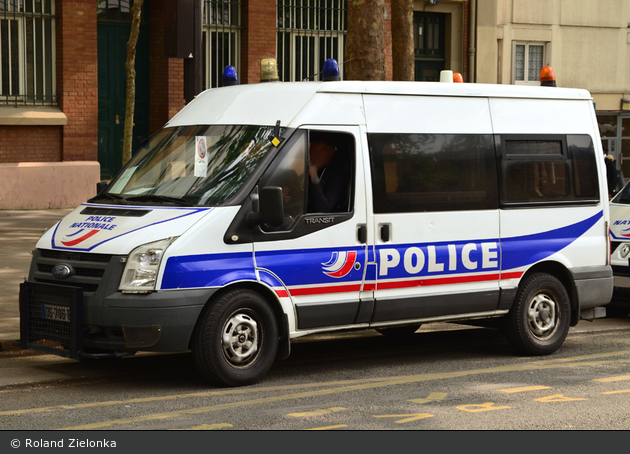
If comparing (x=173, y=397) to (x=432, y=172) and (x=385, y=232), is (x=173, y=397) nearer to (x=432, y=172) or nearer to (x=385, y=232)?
(x=385, y=232)

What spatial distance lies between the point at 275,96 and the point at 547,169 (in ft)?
8.83

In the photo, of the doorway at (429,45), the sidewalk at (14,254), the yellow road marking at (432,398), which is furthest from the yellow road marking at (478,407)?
the doorway at (429,45)

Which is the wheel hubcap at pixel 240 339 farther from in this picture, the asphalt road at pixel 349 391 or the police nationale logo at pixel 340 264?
the police nationale logo at pixel 340 264

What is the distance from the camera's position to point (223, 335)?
7250 mm

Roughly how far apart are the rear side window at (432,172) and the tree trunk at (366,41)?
368 centimetres

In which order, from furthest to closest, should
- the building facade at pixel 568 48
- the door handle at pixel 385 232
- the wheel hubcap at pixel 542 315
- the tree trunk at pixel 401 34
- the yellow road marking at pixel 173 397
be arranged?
the building facade at pixel 568 48 → the tree trunk at pixel 401 34 → the wheel hubcap at pixel 542 315 → the door handle at pixel 385 232 → the yellow road marking at pixel 173 397

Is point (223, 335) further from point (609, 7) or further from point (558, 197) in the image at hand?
point (609, 7)

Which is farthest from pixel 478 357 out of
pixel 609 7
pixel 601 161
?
pixel 609 7

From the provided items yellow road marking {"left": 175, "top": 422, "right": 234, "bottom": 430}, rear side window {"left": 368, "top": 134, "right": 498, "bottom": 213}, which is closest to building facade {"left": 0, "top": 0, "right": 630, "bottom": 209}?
rear side window {"left": 368, "top": 134, "right": 498, "bottom": 213}

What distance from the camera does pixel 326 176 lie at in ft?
25.9

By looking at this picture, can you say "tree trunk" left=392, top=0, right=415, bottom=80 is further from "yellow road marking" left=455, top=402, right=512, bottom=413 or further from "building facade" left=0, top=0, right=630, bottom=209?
"yellow road marking" left=455, top=402, right=512, bottom=413

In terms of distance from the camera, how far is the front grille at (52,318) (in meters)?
7.10

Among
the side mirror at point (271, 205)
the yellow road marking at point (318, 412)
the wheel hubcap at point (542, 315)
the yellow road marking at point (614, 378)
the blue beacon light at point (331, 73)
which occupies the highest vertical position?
the blue beacon light at point (331, 73)

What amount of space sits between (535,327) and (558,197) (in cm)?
117
